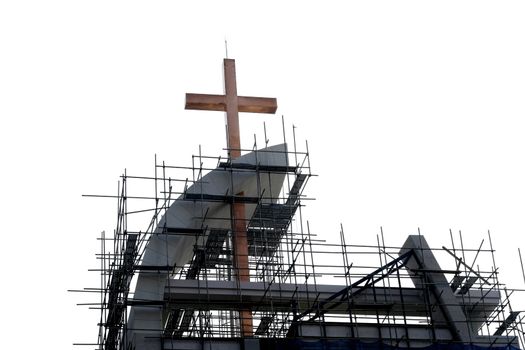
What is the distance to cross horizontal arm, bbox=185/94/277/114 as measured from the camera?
99.7 feet

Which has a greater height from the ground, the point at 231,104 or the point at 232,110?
the point at 231,104

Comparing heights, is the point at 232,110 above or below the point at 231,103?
below

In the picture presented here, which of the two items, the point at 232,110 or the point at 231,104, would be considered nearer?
the point at 232,110

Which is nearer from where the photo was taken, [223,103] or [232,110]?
[232,110]

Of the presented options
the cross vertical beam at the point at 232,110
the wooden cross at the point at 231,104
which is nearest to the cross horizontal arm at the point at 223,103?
the wooden cross at the point at 231,104

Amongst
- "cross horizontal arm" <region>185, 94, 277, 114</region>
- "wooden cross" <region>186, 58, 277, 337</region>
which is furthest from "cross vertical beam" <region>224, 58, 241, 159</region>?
"cross horizontal arm" <region>185, 94, 277, 114</region>

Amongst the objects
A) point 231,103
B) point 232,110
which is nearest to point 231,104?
point 231,103

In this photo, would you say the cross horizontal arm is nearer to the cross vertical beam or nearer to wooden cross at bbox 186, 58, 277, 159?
wooden cross at bbox 186, 58, 277, 159

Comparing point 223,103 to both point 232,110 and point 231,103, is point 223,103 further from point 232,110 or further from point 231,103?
point 232,110

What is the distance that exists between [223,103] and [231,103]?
24 cm

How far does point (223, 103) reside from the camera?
30.5 metres

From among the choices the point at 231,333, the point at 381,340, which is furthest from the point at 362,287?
the point at 231,333

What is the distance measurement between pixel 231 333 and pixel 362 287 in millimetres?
3372

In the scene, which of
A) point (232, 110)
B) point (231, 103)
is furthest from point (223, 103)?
point (232, 110)
